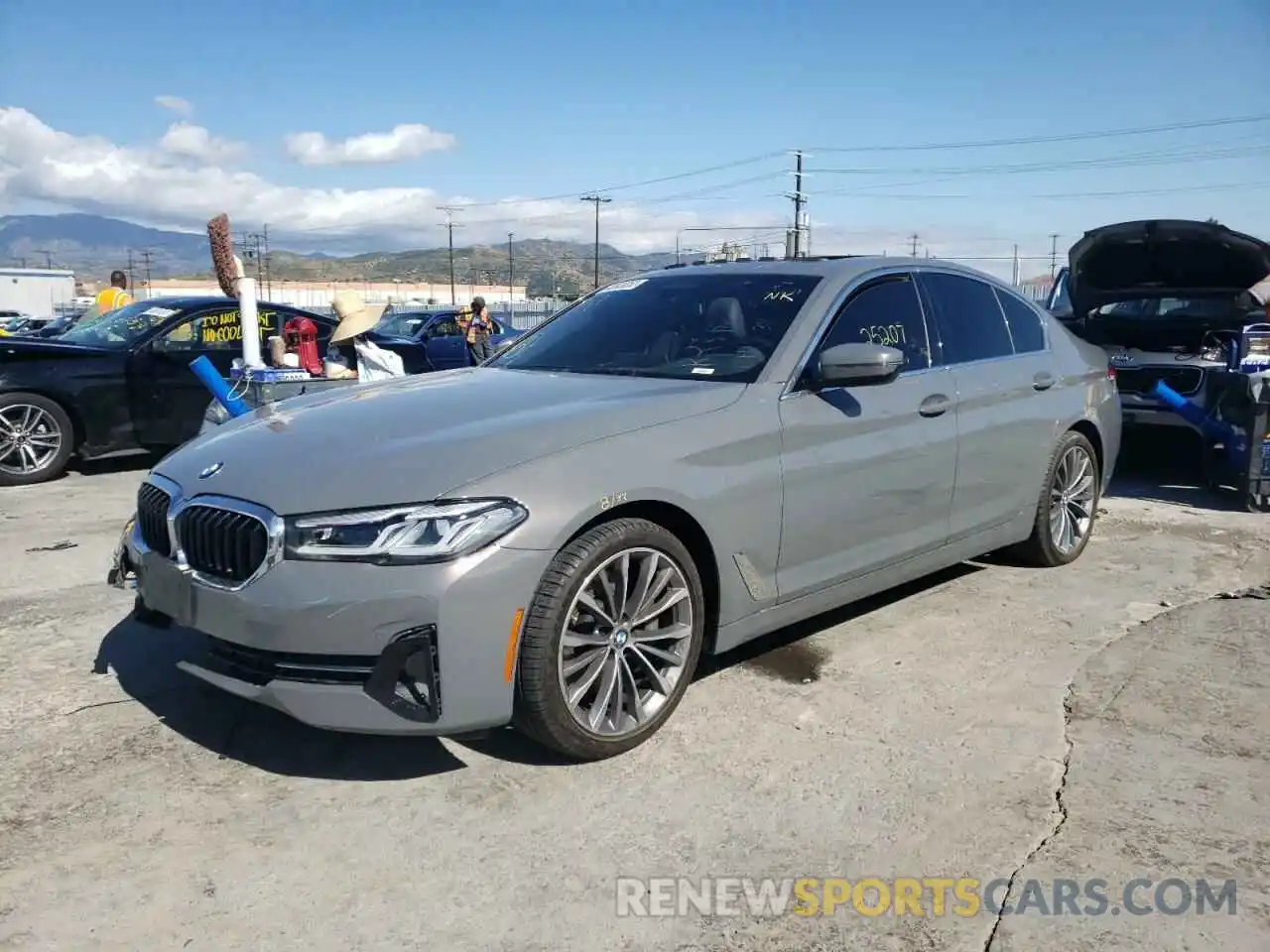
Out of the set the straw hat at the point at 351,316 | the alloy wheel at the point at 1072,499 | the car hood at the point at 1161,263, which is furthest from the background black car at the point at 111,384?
the car hood at the point at 1161,263

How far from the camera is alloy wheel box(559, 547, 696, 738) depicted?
311 centimetres

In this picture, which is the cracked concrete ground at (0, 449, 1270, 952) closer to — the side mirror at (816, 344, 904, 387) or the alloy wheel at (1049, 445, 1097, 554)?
the alloy wheel at (1049, 445, 1097, 554)

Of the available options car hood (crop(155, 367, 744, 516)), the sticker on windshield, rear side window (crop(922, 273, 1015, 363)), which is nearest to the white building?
the sticker on windshield

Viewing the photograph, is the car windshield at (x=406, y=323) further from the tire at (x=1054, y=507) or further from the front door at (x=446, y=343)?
the tire at (x=1054, y=507)

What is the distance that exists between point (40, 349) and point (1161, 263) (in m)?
9.22

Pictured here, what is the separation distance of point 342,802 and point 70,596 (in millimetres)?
2785

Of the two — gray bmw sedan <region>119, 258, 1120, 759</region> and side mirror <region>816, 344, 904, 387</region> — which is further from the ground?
side mirror <region>816, 344, 904, 387</region>

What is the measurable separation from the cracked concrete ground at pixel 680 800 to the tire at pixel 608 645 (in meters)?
0.13

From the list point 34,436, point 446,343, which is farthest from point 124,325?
point 446,343

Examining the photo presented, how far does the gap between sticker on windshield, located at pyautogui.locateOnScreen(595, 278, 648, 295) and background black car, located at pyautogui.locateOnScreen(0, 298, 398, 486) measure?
3521 mm

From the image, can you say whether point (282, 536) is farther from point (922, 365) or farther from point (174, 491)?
point (922, 365)

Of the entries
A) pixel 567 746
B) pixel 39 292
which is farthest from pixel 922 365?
pixel 39 292

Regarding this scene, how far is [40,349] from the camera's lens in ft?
27.7

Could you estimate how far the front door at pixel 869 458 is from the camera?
375 cm
